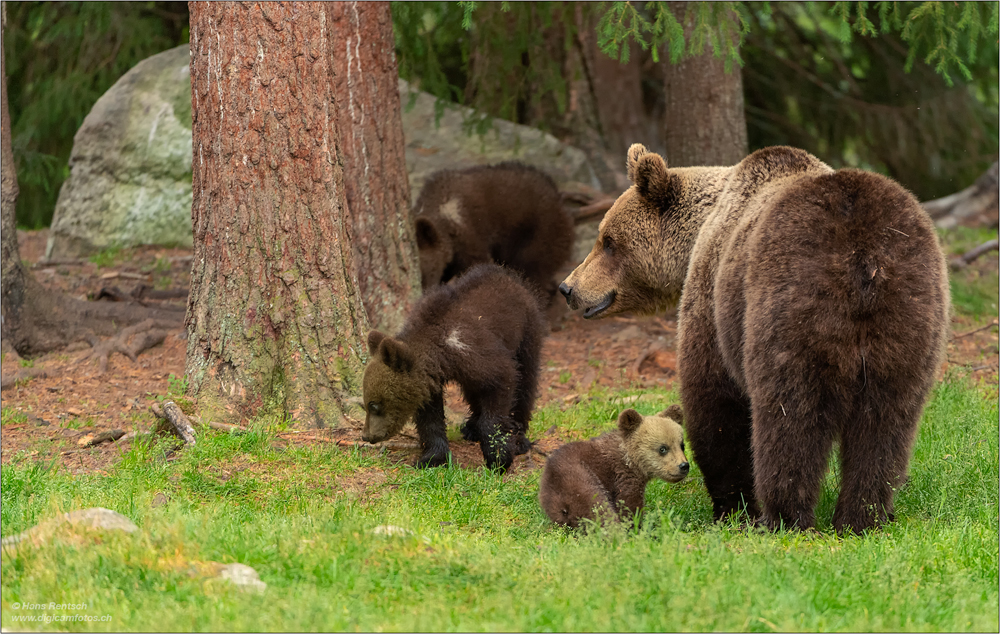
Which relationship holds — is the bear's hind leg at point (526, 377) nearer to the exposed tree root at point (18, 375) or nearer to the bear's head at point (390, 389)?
the bear's head at point (390, 389)

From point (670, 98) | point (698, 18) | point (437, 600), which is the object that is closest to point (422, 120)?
point (670, 98)

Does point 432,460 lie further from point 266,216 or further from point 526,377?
point 266,216

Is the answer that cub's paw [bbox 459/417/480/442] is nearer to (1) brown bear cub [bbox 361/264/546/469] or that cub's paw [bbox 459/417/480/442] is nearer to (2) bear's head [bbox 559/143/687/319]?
(1) brown bear cub [bbox 361/264/546/469]

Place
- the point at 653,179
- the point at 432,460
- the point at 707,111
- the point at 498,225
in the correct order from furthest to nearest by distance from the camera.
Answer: the point at 498,225 < the point at 707,111 < the point at 432,460 < the point at 653,179

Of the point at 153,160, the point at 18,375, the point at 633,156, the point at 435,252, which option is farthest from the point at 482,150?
the point at 633,156

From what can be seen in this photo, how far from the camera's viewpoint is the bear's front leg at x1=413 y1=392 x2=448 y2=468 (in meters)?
6.57

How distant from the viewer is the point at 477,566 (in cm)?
405

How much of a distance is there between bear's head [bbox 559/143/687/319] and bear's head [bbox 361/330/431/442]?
113cm

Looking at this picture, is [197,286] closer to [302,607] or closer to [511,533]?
[511,533]

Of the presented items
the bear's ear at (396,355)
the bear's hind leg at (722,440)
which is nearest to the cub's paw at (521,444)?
the bear's ear at (396,355)

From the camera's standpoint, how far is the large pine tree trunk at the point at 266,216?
6.58 m

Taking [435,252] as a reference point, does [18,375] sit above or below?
below

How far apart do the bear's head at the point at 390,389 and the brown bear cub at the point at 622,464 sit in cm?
127

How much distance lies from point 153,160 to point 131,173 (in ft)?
1.23
